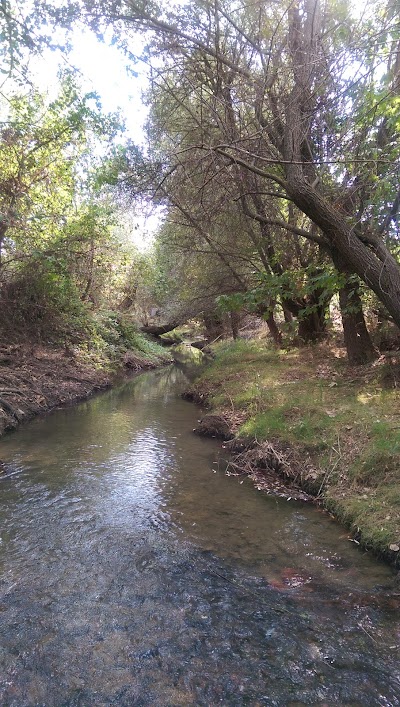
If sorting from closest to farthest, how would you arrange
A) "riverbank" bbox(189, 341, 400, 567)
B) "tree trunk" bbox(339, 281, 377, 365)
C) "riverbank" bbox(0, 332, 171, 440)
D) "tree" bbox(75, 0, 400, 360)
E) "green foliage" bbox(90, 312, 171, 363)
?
"riverbank" bbox(189, 341, 400, 567) → "tree" bbox(75, 0, 400, 360) → "tree trunk" bbox(339, 281, 377, 365) → "riverbank" bbox(0, 332, 171, 440) → "green foliage" bbox(90, 312, 171, 363)

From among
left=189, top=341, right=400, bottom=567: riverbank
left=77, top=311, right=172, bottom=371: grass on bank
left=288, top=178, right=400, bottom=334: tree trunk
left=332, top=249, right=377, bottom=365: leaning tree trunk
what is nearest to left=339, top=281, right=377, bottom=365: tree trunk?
left=332, top=249, right=377, bottom=365: leaning tree trunk

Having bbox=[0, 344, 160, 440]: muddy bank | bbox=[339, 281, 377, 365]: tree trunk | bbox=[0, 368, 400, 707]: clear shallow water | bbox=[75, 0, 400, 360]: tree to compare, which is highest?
bbox=[75, 0, 400, 360]: tree

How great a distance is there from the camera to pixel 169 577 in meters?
4.73

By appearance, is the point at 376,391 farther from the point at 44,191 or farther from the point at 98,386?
the point at 44,191

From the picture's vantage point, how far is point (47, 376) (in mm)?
14359

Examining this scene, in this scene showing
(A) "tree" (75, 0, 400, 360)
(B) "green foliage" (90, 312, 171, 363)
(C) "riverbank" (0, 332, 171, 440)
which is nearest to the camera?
(A) "tree" (75, 0, 400, 360)

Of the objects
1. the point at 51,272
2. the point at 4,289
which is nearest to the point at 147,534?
the point at 51,272

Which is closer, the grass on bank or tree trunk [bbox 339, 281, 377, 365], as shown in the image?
tree trunk [bbox 339, 281, 377, 365]

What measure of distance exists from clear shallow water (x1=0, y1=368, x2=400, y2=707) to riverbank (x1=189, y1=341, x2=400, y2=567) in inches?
17.2

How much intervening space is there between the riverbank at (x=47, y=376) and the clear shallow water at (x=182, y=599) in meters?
4.74

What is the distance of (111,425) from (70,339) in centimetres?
809

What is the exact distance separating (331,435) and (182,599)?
419 cm

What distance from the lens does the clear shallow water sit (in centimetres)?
338

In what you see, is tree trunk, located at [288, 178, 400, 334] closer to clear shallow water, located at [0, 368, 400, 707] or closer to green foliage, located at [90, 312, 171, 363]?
clear shallow water, located at [0, 368, 400, 707]
